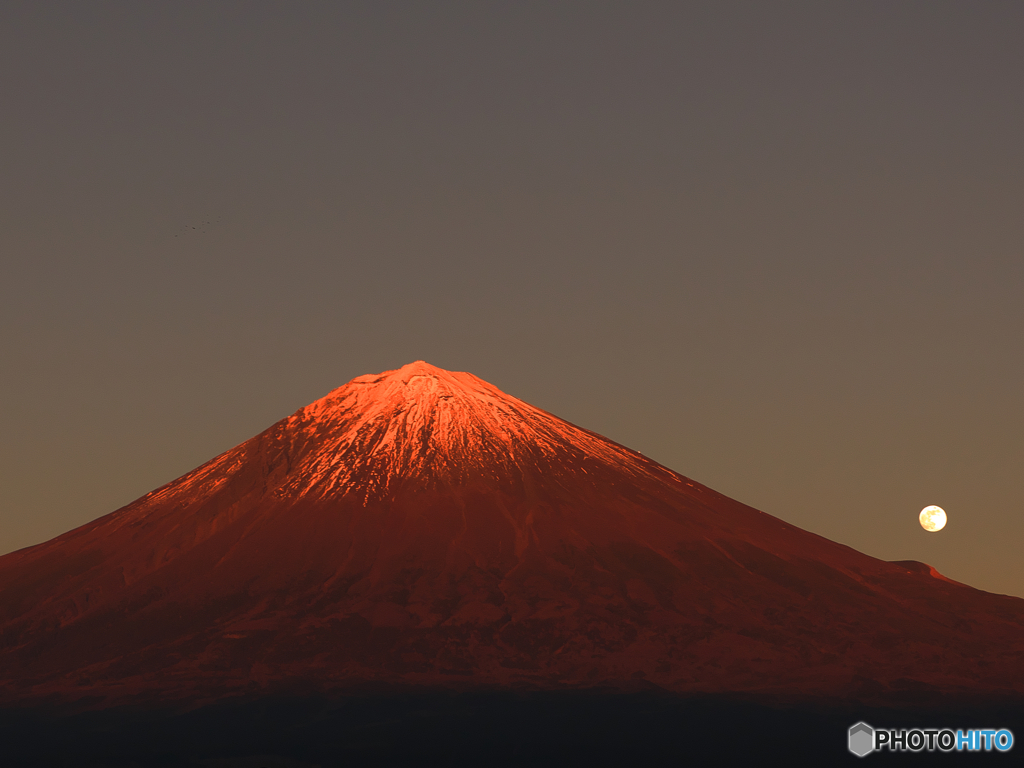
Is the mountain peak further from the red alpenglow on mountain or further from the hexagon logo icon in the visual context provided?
the hexagon logo icon

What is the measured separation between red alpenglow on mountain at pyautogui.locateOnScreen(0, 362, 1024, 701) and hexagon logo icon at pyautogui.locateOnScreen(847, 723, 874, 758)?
5940mm

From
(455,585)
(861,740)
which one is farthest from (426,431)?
(861,740)

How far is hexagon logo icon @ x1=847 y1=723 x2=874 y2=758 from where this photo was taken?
106750 millimetres

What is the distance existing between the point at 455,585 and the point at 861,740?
38.3 m

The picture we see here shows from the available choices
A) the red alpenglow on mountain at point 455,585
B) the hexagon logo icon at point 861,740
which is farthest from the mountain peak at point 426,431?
the hexagon logo icon at point 861,740

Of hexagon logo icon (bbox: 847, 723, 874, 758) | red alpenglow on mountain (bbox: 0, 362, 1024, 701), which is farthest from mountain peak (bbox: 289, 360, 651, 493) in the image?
hexagon logo icon (bbox: 847, 723, 874, 758)

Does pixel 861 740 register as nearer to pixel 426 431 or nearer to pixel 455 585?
pixel 455 585

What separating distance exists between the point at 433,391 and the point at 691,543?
34716mm

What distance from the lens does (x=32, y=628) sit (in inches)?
5049

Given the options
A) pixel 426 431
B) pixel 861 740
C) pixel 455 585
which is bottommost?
pixel 861 740

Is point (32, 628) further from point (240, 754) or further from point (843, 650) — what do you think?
point (843, 650)

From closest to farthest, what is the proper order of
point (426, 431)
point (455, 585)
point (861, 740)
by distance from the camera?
point (861, 740) → point (455, 585) → point (426, 431)

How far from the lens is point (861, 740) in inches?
4227

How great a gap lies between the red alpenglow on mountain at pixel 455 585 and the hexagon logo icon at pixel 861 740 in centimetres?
594
